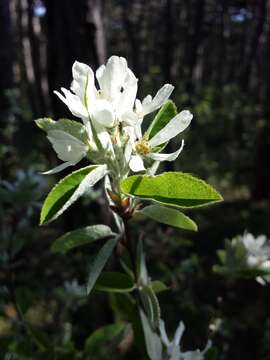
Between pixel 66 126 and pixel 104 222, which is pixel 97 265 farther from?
pixel 104 222

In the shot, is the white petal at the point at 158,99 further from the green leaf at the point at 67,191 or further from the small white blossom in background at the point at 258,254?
the small white blossom in background at the point at 258,254

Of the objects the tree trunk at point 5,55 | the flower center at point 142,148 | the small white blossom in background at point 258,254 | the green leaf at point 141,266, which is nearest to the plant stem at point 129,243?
the green leaf at point 141,266

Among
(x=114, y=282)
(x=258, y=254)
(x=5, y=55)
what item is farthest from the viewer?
(x=5, y=55)

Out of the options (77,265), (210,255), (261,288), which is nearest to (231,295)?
(261,288)

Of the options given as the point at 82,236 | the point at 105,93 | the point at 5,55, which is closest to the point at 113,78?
the point at 105,93

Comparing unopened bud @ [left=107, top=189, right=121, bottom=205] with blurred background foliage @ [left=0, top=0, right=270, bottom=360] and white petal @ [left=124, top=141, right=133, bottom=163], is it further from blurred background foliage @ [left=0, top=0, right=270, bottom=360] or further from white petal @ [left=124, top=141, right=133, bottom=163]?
blurred background foliage @ [left=0, top=0, right=270, bottom=360]

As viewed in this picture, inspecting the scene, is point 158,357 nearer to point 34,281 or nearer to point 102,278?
point 102,278
